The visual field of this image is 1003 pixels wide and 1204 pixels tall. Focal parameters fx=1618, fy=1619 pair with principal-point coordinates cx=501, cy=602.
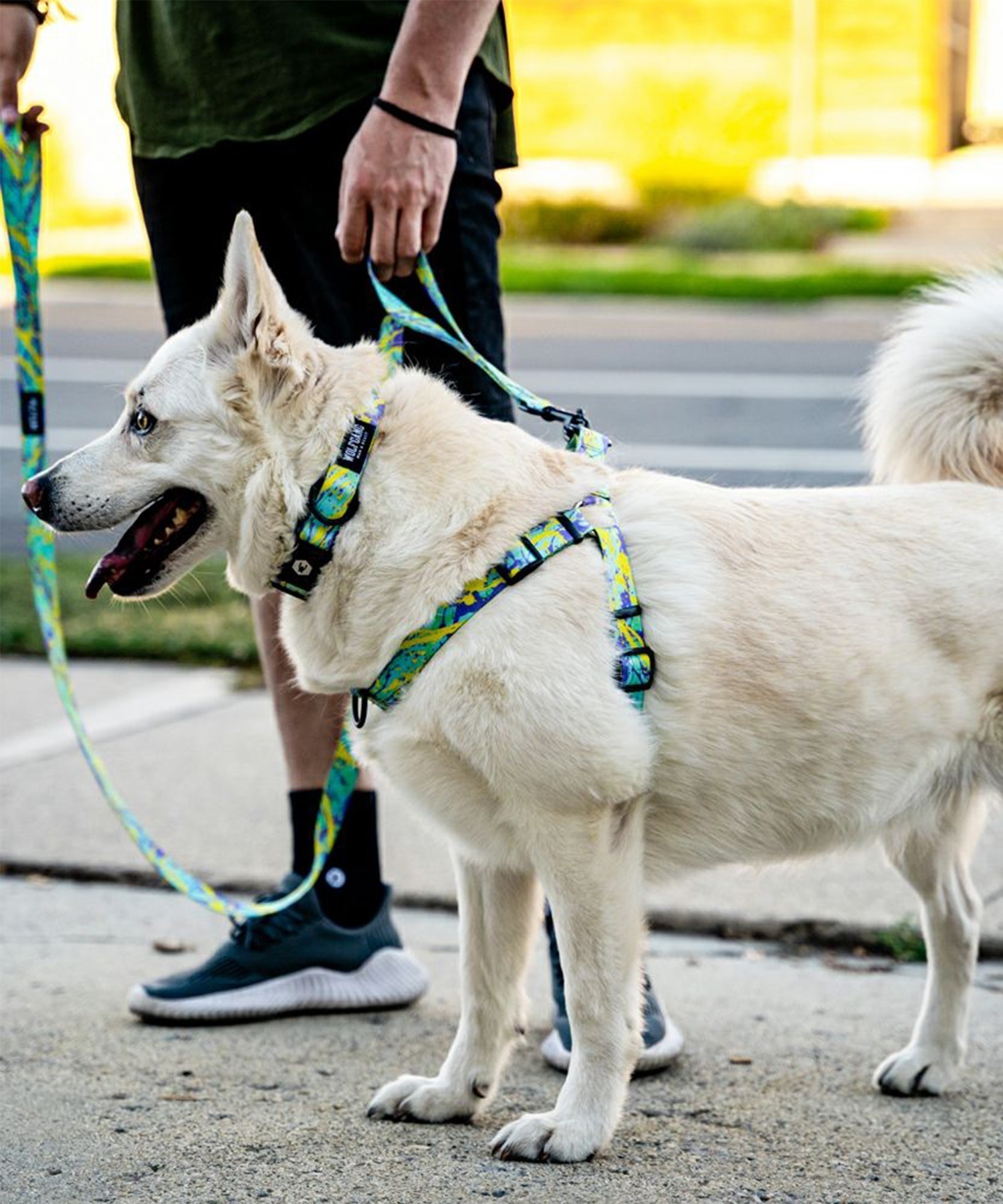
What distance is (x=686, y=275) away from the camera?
57.0 ft

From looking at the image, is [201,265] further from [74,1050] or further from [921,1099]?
[921,1099]

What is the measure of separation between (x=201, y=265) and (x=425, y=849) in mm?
1671

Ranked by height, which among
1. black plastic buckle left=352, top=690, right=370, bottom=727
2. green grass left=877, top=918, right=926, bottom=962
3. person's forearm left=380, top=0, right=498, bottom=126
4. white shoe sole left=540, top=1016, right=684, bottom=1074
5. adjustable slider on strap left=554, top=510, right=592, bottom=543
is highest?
person's forearm left=380, top=0, right=498, bottom=126

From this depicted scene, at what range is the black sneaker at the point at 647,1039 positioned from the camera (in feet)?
9.96

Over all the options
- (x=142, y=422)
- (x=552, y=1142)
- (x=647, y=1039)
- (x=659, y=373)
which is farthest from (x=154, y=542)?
(x=659, y=373)

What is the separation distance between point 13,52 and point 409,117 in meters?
1.09

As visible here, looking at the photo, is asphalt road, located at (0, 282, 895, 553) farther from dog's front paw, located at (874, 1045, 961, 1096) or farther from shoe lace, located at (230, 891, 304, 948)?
dog's front paw, located at (874, 1045, 961, 1096)

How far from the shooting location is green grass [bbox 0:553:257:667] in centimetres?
613

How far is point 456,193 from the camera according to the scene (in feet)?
10.0

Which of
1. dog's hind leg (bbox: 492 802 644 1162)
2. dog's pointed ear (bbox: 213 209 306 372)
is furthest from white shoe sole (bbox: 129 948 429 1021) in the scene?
dog's pointed ear (bbox: 213 209 306 372)

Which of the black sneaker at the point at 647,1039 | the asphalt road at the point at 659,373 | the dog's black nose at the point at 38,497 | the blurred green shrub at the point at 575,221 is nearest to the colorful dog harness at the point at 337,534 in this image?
the dog's black nose at the point at 38,497

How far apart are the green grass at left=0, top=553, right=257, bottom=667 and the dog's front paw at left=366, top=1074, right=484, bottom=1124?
303 centimetres

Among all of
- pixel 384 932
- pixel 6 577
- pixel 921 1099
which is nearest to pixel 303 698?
pixel 384 932

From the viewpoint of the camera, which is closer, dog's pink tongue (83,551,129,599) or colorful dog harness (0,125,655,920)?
colorful dog harness (0,125,655,920)
